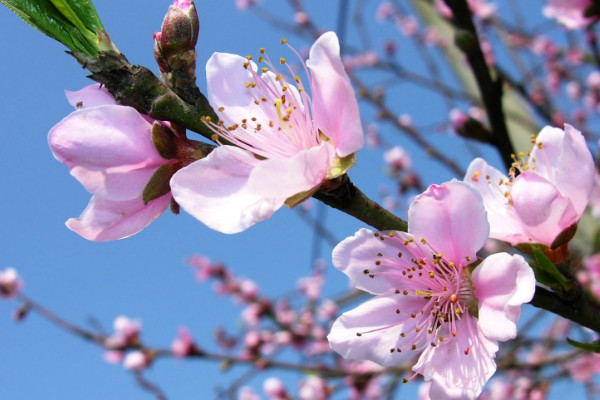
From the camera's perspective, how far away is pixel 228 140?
0.82m

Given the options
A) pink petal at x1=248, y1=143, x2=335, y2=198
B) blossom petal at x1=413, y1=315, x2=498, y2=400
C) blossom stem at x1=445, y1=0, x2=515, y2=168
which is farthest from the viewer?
blossom stem at x1=445, y1=0, x2=515, y2=168

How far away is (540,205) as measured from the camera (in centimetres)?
85

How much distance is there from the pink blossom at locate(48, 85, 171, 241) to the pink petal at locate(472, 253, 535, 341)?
1.58ft

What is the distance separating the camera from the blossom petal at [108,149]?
2.48 feet

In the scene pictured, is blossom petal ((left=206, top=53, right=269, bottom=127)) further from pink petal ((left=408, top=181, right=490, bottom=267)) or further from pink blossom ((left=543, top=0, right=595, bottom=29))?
pink blossom ((left=543, top=0, right=595, bottom=29))

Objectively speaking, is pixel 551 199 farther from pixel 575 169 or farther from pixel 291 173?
pixel 291 173

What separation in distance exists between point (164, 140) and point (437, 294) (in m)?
0.48

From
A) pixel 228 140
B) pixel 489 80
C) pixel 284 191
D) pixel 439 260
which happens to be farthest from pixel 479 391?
pixel 489 80

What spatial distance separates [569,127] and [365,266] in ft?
1.19

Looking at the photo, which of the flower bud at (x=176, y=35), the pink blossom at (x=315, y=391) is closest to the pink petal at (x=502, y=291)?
the flower bud at (x=176, y=35)

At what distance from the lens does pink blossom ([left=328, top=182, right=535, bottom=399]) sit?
783 mm

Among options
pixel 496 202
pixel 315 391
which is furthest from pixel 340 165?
pixel 315 391

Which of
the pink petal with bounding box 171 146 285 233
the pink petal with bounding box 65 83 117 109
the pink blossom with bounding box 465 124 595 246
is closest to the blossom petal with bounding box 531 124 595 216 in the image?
the pink blossom with bounding box 465 124 595 246

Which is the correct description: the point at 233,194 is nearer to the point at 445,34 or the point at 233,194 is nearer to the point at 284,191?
the point at 284,191
